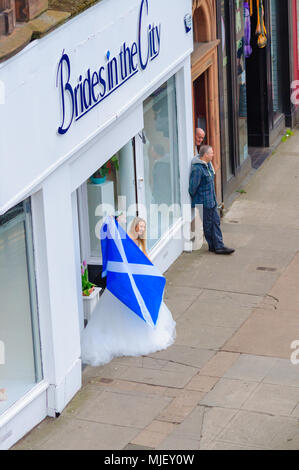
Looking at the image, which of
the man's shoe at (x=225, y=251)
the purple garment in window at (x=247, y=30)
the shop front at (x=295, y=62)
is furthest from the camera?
the shop front at (x=295, y=62)

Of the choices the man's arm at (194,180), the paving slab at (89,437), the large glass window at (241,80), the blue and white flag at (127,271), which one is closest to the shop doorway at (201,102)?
the man's arm at (194,180)

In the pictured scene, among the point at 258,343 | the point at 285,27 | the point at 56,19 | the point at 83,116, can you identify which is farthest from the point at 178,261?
the point at 285,27

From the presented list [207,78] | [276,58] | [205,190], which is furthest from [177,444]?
[276,58]

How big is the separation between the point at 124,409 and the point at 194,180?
197 inches

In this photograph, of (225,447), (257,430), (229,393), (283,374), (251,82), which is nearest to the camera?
(225,447)

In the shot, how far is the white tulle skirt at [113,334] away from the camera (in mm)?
12070

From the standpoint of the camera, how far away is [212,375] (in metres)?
11.6

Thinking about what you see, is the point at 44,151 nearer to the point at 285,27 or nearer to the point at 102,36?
the point at 102,36

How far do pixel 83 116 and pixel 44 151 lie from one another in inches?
44.2

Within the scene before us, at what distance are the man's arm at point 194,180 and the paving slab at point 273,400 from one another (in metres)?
4.44

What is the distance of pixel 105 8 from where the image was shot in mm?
11586

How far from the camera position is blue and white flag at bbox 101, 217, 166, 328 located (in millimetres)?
11906

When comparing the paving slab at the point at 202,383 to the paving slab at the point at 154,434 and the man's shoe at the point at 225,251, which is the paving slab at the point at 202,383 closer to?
the paving slab at the point at 154,434

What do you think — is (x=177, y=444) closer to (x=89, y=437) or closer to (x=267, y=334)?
(x=89, y=437)
